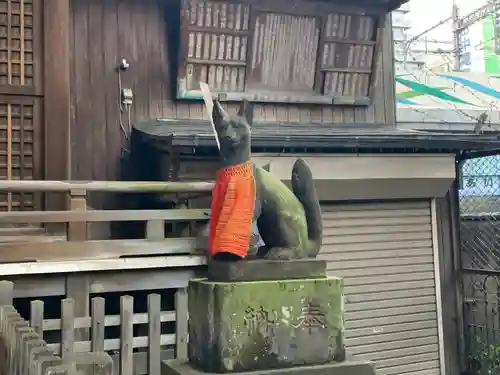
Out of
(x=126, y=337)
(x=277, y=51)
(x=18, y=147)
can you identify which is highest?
(x=277, y=51)

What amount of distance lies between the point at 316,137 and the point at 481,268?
484 centimetres

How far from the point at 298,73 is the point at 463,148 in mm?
3050

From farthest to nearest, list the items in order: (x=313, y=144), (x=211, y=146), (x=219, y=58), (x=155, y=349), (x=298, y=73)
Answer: (x=298, y=73) < (x=219, y=58) < (x=313, y=144) < (x=211, y=146) < (x=155, y=349)

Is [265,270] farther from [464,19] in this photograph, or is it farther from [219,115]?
[464,19]

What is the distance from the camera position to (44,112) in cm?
830

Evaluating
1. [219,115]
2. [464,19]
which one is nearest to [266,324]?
[219,115]

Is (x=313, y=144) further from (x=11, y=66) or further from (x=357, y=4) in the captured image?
(x=11, y=66)

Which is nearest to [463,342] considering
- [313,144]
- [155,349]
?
[313,144]

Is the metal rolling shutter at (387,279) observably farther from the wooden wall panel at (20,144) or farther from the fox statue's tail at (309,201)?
the fox statue's tail at (309,201)

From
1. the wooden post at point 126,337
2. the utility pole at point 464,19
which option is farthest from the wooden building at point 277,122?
the utility pole at point 464,19

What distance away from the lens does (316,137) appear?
8.54 metres

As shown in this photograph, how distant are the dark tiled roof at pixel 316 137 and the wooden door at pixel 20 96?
1547mm

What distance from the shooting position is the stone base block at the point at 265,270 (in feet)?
14.3

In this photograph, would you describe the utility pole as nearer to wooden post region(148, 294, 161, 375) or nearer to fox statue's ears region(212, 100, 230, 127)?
wooden post region(148, 294, 161, 375)
